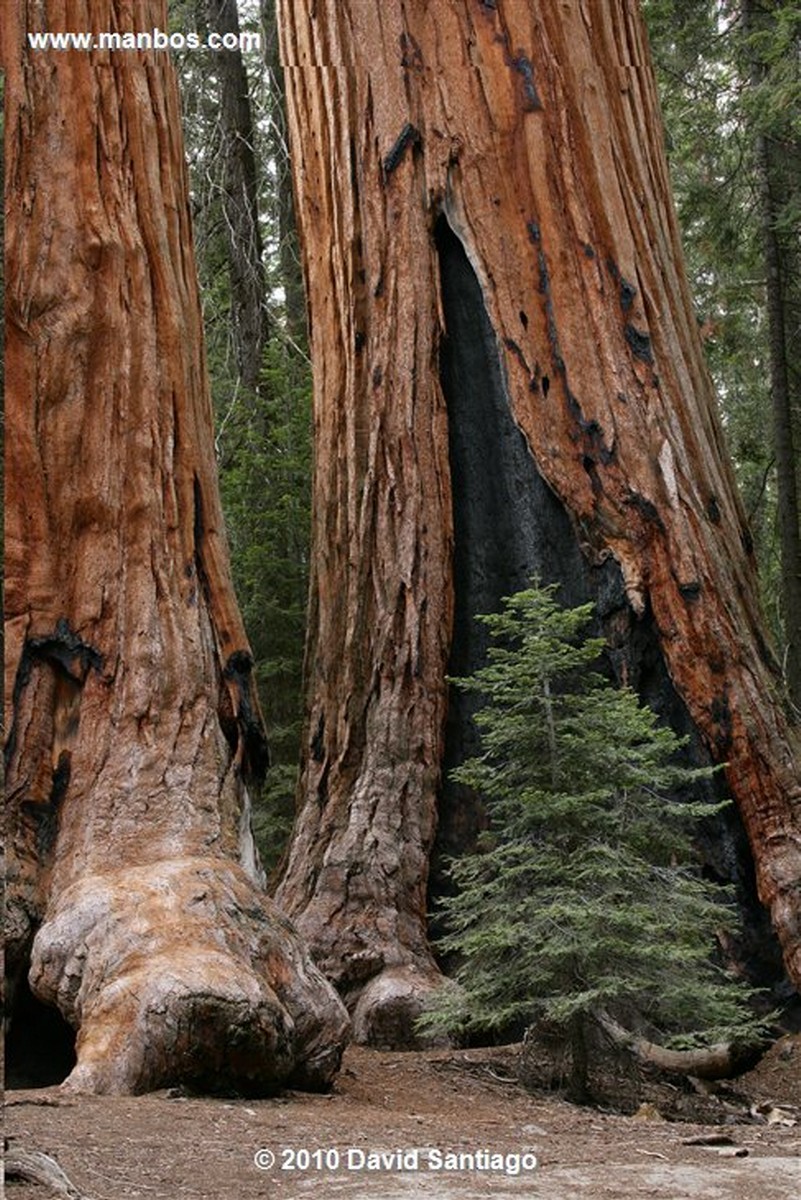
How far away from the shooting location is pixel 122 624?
5242 mm

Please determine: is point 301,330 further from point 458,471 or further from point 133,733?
point 133,733

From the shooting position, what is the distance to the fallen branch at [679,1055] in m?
4.76

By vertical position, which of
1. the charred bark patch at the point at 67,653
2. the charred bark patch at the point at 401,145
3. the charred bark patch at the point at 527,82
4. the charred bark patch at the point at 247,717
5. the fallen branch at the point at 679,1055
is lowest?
the fallen branch at the point at 679,1055

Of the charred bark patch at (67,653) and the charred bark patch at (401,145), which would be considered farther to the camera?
the charred bark patch at (401,145)

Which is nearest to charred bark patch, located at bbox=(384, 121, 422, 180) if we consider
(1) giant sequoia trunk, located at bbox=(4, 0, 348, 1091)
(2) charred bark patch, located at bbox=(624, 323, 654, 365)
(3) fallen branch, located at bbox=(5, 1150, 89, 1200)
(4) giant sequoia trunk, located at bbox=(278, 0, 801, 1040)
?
(4) giant sequoia trunk, located at bbox=(278, 0, 801, 1040)

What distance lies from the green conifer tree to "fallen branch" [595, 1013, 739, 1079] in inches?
6.6

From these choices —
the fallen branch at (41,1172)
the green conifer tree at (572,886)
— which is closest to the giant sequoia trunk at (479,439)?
the green conifer tree at (572,886)

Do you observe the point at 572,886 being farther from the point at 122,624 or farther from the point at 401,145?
the point at 401,145

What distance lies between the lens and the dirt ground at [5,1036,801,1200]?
2.72 meters

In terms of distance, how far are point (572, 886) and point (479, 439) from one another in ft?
9.94

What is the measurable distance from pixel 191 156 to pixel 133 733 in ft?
29.2

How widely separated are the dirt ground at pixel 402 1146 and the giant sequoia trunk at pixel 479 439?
139 cm

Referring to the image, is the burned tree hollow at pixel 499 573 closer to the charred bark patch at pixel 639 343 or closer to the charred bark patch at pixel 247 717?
the charred bark patch at pixel 639 343

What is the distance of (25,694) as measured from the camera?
508cm
